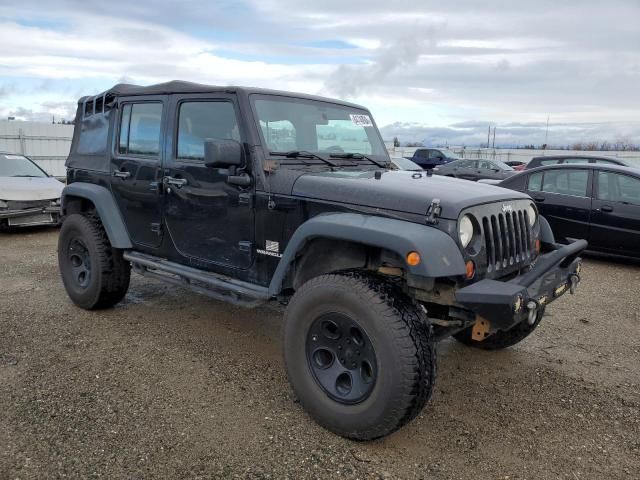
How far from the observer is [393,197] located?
312 cm

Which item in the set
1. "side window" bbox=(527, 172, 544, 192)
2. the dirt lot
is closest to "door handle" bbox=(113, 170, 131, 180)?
the dirt lot

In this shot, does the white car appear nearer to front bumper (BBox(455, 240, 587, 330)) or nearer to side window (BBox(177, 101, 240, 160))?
side window (BBox(177, 101, 240, 160))

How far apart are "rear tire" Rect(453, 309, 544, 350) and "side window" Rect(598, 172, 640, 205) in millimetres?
4250

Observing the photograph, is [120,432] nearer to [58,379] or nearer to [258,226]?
[58,379]

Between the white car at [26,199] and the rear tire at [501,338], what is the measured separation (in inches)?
307

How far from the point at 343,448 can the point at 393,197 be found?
146 cm

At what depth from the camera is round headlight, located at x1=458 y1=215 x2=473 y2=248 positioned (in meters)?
2.97

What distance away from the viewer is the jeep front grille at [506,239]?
3137 millimetres

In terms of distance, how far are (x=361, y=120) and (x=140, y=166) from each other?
193 centimetres

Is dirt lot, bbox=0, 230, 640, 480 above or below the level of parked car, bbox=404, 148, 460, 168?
below

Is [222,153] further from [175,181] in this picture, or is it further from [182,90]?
[182,90]

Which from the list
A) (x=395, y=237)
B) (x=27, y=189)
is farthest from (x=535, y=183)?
(x=27, y=189)

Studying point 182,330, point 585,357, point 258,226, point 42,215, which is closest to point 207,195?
point 258,226

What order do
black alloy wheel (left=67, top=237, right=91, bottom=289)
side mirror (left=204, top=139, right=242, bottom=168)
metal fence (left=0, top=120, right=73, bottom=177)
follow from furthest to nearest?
1. metal fence (left=0, top=120, right=73, bottom=177)
2. black alloy wheel (left=67, top=237, right=91, bottom=289)
3. side mirror (left=204, top=139, right=242, bottom=168)
